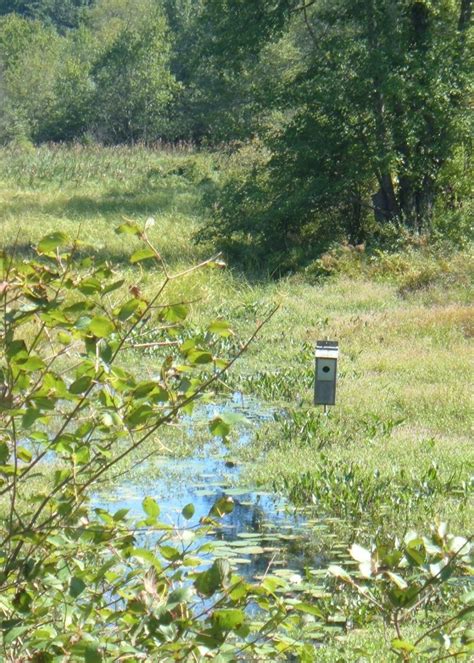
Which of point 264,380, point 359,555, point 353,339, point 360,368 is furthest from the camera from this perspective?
point 353,339

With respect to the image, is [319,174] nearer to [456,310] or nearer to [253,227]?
[253,227]

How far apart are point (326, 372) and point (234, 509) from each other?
7.48ft

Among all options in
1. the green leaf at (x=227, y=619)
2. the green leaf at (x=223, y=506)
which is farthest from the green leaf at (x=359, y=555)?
the green leaf at (x=223, y=506)

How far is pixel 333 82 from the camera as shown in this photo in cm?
2058

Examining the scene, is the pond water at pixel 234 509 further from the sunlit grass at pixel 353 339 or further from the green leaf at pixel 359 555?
the green leaf at pixel 359 555

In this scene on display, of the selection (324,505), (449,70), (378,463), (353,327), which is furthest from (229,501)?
(449,70)

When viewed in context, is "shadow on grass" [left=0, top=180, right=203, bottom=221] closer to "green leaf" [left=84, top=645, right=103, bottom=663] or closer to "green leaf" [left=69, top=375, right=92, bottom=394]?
"green leaf" [left=69, top=375, right=92, bottom=394]

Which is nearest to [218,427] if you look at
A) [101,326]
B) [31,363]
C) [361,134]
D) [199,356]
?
[199,356]

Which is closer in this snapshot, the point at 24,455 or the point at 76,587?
the point at 76,587

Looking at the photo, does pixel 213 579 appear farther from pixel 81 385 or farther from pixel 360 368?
pixel 360 368

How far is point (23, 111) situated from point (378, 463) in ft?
178

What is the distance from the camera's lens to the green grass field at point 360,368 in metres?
8.05

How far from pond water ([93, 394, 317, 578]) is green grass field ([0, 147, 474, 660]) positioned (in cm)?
22

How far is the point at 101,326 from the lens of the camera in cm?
305
